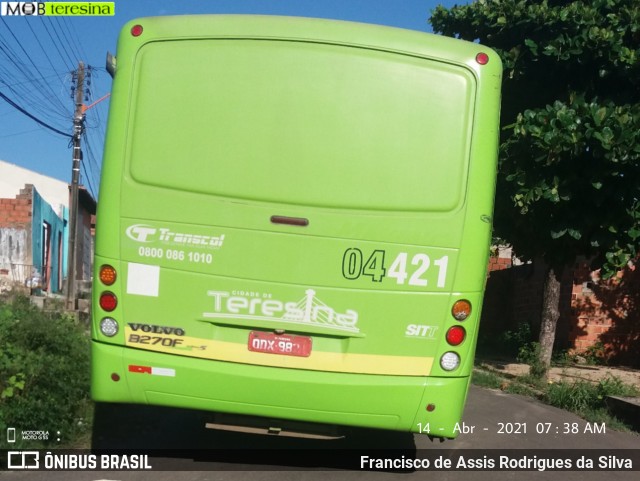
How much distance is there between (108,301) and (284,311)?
1.23m

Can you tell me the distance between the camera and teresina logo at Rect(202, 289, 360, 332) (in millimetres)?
5223

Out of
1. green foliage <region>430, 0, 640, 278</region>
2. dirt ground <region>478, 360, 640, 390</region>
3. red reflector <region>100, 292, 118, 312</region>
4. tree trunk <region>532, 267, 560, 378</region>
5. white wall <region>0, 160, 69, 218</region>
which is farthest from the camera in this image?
white wall <region>0, 160, 69, 218</region>

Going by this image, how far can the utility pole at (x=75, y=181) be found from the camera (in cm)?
2283

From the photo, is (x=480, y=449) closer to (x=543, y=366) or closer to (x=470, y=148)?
(x=470, y=148)

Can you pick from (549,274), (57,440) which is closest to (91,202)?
(549,274)

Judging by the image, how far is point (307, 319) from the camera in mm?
5230

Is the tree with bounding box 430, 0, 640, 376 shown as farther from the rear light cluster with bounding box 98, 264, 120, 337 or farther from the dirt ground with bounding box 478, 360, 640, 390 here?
the rear light cluster with bounding box 98, 264, 120, 337

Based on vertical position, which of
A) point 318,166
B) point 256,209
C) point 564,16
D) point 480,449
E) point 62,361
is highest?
point 564,16

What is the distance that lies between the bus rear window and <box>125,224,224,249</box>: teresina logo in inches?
12.2

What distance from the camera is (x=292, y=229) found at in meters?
5.22

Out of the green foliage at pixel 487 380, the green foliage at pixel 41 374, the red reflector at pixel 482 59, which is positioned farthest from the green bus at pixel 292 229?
the green foliage at pixel 487 380

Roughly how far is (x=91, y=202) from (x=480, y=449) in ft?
104

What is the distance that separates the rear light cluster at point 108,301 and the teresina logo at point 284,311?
64 centimetres

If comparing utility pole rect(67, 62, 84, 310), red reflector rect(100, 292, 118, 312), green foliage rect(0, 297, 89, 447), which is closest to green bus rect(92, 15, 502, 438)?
red reflector rect(100, 292, 118, 312)
